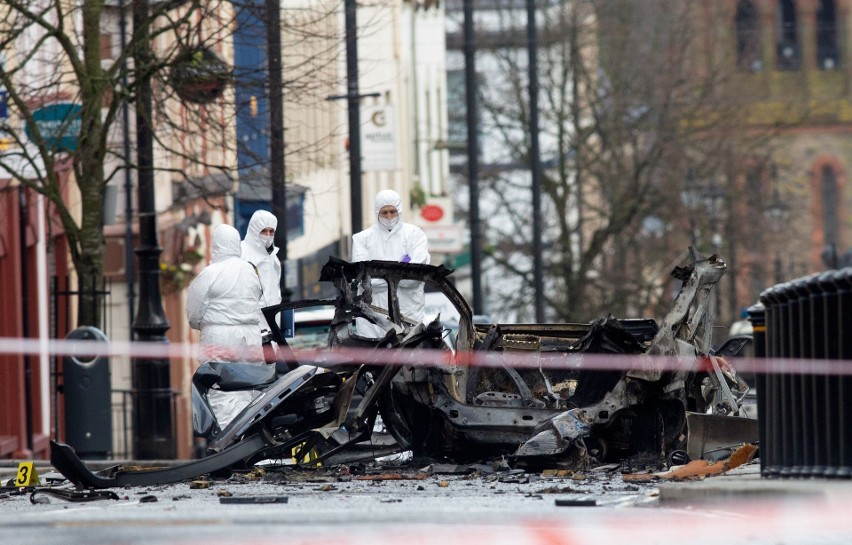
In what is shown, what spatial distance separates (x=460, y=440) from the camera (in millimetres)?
13523

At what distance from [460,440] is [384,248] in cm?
332

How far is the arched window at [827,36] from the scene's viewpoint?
98.0 m

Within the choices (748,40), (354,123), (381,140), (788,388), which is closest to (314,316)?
(788,388)

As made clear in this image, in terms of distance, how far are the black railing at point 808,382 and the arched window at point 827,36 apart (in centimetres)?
8810

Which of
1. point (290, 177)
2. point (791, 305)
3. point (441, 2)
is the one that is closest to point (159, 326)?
point (290, 177)

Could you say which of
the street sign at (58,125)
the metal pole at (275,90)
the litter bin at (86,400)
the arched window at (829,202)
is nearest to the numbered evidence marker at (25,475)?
the litter bin at (86,400)

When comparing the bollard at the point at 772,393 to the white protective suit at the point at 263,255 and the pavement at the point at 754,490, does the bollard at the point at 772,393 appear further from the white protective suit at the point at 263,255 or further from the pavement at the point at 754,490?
the white protective suit at the point at 263,255

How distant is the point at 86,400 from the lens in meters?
18.8

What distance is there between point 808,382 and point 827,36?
91546 mm

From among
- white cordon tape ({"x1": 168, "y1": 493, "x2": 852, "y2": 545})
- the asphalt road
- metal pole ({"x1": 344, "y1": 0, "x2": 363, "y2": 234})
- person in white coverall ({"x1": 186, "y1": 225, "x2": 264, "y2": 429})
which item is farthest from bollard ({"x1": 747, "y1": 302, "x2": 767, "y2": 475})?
metal pole ({"x1": 344, "y1": 0, "x2": 363, "y2": 234})

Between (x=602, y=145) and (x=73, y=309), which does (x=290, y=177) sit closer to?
(x=73, y=309)

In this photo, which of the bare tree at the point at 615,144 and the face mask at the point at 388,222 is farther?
the bare tree at the point at 615,144

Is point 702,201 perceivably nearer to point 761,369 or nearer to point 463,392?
point 463,392

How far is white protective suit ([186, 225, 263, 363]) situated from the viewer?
15719 mm
